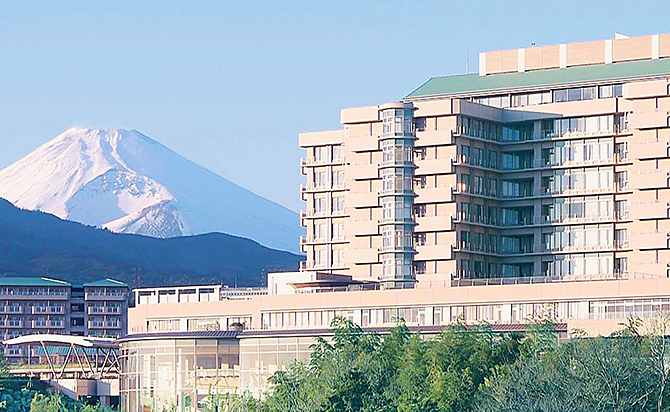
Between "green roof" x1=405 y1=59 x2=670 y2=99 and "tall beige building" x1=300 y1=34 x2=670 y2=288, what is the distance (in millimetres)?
199

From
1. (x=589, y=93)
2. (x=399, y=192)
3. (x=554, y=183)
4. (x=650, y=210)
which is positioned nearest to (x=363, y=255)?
(x=399, y=192)

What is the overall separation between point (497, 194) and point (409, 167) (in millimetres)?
9802

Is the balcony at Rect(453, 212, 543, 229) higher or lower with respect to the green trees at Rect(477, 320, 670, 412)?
higher

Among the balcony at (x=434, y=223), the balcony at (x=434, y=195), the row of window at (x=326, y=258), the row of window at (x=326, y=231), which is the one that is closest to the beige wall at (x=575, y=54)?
the balcony at (x=434, y=195)

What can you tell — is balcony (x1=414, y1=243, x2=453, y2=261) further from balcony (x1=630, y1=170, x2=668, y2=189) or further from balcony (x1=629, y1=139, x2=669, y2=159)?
balcony (x1=629, y1=139, x2=669, y2=159)

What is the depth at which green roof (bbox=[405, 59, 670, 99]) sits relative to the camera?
5605 inches

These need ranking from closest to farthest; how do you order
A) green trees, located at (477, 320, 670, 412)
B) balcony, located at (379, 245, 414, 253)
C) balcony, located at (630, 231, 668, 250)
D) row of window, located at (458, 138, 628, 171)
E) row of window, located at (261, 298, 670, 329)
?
green trees, located at (477, 320, 670, 412)
row of window, located at (261, 298, 670, 329)
balcony, located at (630, 231, 668, 250)
row of window, located at (458, 138, 628, 171)
balcony, located at (379, 245, 414, 253)

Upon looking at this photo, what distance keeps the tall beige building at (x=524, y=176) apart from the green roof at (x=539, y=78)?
199 millimetres

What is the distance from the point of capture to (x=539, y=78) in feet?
481

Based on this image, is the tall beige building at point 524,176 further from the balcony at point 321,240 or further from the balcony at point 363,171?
the balcony at point 321,240

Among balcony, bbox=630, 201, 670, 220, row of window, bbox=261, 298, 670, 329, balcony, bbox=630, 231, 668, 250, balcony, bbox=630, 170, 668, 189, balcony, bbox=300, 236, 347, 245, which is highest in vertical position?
balcony, bbox=630, 170, 668, 189

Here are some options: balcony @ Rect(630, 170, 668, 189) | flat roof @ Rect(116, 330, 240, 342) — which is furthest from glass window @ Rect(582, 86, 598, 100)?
flat roof @ Rect(116, 330, 240, 342)

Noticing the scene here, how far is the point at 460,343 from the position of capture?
97.1 metres

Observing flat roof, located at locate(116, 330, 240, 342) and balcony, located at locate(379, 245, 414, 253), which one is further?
balcony, located at locate(379, 245, 414, 253)
